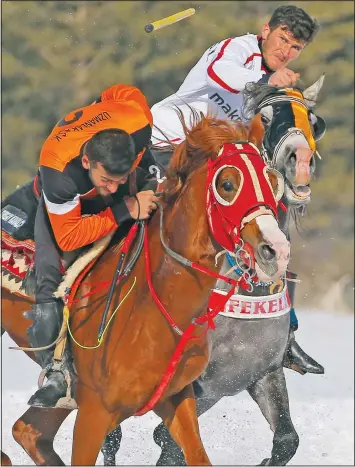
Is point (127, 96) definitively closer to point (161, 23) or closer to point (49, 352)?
point (161, 23)

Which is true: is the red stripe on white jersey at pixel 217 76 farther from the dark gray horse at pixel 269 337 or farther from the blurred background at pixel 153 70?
the blurred background at pixel 153 70

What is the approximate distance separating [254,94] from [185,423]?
1814 millimetres

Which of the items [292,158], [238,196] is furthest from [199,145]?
[292,158]

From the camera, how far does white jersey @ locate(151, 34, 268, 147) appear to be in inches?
246

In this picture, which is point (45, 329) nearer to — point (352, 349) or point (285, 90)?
point (285, 90)

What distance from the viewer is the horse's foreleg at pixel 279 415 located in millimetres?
6043

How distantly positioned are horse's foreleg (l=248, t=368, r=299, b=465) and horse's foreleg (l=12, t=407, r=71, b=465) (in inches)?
41.5

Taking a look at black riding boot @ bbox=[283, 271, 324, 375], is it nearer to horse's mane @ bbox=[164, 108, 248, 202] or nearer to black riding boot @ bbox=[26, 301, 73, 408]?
black riding boot @ bbox=[26, 301, 73, 408]

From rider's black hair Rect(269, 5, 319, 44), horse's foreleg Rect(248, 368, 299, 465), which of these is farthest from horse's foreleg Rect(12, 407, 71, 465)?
rider's black hair Rect(269, 5, 319, 44)

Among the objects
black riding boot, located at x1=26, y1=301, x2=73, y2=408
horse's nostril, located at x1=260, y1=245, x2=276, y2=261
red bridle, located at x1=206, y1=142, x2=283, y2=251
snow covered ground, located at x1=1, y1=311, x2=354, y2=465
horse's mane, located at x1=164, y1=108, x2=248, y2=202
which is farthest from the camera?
snow covered ground, located at x1=1, y1=311, x2=354, y2=465

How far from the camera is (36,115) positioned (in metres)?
20.0

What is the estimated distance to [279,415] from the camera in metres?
6.07

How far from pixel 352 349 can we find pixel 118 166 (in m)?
8.64

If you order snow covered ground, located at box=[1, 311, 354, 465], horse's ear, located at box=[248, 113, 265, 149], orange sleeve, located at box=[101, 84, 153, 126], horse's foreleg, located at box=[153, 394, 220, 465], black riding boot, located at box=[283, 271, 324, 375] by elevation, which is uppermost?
orange sleeve, located at box=[101, 84, 153, 126]
